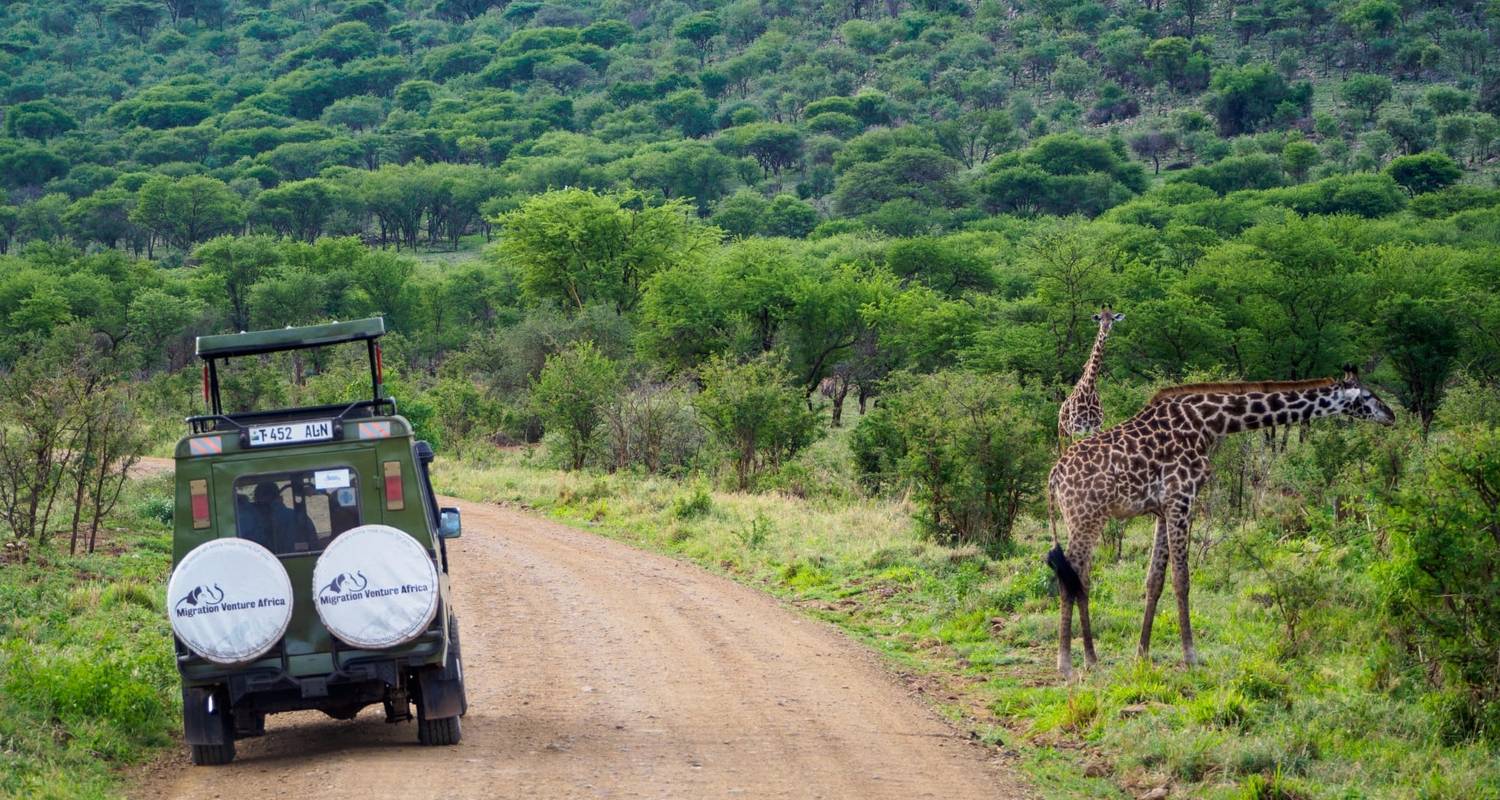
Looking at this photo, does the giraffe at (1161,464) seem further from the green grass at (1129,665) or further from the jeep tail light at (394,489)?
the jeep tail light at (394,489)

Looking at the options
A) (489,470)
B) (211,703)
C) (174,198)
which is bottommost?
(489,470)

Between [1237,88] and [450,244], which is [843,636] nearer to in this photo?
[450,244]

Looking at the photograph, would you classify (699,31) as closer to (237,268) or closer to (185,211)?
(185,211)

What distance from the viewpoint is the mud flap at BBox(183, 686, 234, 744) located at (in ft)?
28.3

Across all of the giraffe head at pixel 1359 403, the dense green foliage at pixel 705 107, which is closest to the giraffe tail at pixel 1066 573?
the giraffe head at pixel 1359 403

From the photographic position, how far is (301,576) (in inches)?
337

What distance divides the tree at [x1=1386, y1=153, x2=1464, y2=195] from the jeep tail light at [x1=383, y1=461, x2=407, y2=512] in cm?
7325

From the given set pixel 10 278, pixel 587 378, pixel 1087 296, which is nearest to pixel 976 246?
pixel 1087 296

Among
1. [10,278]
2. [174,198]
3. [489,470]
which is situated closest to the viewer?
[489,470]

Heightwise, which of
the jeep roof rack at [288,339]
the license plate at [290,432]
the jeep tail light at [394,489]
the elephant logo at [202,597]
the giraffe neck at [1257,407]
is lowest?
the elephant logo at [202,597]

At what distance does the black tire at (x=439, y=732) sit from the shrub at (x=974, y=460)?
8.97 metres

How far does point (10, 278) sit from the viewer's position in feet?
183

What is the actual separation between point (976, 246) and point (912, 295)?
16.0 m

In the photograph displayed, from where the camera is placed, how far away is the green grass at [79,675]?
8461 millimetres
